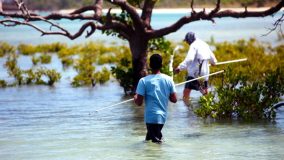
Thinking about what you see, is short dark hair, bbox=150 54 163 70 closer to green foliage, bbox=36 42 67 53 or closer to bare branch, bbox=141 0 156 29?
bare branch, bbox=141 0 156 29

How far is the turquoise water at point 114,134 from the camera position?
40.3 ft

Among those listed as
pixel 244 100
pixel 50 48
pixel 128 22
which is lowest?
pixel 244 100

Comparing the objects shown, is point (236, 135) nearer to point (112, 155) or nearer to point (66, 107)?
point (112, 155)

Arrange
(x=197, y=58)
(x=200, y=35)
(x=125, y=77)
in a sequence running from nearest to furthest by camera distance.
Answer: (x=197, y=58), (x=125, y=77), (x=200, y=35)

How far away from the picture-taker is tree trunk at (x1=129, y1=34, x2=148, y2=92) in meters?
19.8

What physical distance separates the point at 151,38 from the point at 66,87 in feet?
16.3

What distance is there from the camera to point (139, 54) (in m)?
19.9

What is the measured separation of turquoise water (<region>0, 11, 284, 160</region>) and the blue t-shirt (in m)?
0.63

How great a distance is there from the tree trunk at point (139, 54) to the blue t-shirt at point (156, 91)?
7807mm

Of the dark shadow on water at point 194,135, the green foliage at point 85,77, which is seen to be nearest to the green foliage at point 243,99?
the dark shadow on water at point 194,135

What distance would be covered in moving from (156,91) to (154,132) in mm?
682

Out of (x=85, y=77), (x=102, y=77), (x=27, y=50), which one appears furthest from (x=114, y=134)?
(x=27, y=50)

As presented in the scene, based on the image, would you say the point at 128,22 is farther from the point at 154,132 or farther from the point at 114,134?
the point at 154,132

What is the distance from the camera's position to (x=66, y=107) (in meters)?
19.0
